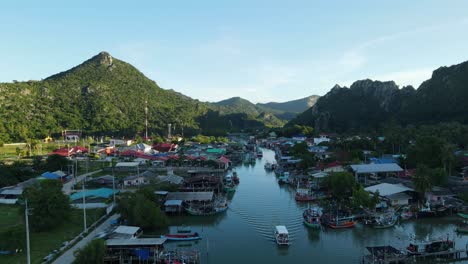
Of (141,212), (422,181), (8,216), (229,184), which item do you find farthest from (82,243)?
(422,181)

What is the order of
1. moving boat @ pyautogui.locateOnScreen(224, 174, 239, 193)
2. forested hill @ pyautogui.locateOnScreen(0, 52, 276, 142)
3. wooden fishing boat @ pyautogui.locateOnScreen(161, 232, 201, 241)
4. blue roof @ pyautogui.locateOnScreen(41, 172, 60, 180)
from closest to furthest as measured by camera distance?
wooden fishing boat @ pyautogui.locateOnScreen(161, 232, 201, 241) < moving boat @ pyautogui.locateOnScreen(224, 174, 239, 193) < blue roof @ pyautogui.locateOnScreen(41, 172, 60, 180) < forested hill @ pyautogui.locateOnScreen(0, 52, 276, 142)

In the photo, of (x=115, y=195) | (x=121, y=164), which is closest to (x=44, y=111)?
(x=121, y=164)

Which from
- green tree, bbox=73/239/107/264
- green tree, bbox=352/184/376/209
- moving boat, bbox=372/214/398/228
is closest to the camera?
green tree, bbox=73/239/107/264

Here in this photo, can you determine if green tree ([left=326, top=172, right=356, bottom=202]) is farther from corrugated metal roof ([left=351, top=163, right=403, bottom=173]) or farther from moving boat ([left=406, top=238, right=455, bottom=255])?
moving boat ([left=406, top=238, right=455, bottom=255])

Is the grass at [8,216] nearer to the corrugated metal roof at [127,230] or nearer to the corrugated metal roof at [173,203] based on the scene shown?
the corrugated metal roof at [127,230]

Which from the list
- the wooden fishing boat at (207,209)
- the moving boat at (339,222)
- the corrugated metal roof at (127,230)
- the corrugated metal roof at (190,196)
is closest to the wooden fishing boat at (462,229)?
the moving boat at (339,222)

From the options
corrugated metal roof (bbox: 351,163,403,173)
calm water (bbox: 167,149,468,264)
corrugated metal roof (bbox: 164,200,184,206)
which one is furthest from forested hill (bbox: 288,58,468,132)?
corrugated metal roof (bbox: 164,200,184,206)

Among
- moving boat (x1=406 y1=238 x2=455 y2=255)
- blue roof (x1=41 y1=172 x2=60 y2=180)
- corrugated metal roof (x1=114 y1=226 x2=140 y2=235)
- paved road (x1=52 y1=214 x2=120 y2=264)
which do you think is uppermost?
blue roof (x1=41 y1=172 x2=60 y2=180)

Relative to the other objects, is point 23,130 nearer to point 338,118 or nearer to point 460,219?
point 460,219
